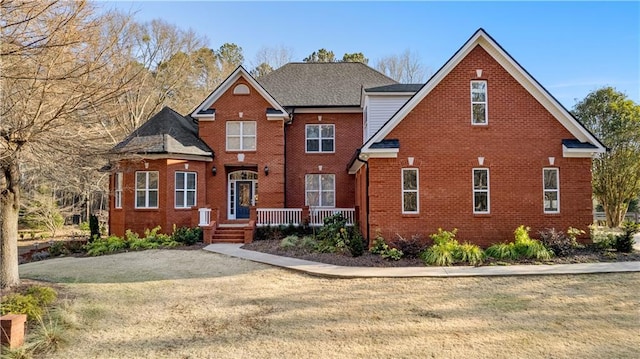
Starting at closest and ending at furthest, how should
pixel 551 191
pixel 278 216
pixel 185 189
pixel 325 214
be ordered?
pixel 551 191 → pixel 185 189 → pixel 278 216 → pixel 325 214

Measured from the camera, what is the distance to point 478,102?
13289mm

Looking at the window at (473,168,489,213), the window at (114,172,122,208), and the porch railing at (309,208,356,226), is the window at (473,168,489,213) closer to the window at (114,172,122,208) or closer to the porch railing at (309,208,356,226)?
the porch railing at (309,208,356,226)

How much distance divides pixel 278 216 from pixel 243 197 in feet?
10.9

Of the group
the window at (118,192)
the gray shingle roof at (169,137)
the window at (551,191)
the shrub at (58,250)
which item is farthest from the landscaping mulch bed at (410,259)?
the shrub at (58,250)

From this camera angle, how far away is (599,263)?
424 inches

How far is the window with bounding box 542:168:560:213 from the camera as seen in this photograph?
1297 cm

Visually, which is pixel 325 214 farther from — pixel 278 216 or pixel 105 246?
pixel 105 246

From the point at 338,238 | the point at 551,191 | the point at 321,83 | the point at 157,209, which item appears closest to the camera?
the point at 551,191

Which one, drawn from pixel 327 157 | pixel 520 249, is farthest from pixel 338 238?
pixel 327 157

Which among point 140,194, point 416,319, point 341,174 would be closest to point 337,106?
point 341,174

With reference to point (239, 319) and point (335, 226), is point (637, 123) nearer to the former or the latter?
point (335, 226)

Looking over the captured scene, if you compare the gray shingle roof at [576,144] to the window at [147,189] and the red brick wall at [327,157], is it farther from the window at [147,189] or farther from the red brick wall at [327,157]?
the window at [147,189]

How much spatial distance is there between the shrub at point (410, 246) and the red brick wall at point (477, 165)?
0.52 m

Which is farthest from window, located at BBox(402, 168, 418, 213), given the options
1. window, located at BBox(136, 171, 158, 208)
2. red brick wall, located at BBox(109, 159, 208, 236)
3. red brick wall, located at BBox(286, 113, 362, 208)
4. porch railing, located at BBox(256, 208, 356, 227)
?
window, located at BBox(136, 171, 158, 208)
